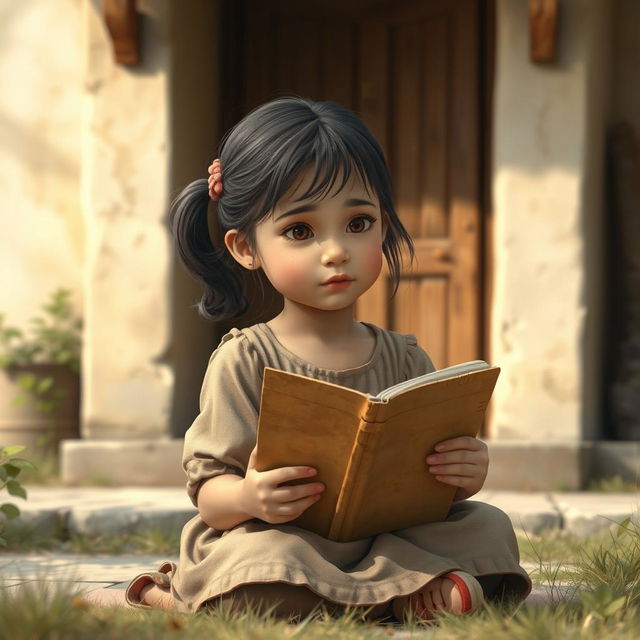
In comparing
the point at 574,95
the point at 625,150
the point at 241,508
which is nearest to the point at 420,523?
the point at 241,508

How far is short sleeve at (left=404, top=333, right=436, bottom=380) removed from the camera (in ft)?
8.83

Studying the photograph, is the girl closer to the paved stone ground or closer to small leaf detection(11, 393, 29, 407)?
the paved stone ground

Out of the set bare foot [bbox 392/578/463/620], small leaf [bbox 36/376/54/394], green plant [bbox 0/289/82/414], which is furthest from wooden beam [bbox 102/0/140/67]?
bare foot [bbox 392/578/463/620]

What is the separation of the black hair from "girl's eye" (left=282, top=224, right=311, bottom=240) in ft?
0.22

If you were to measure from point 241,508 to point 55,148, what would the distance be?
174 inches

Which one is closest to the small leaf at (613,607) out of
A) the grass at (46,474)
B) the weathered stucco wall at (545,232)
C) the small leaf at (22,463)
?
the small leaf at (22,463)

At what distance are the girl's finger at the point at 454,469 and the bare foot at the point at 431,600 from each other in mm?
221

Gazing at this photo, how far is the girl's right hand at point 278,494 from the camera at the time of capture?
7.57 ft

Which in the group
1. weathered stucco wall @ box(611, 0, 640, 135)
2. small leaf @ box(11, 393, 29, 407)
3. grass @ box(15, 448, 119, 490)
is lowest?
grass @ box(15, 448, 119, 490)

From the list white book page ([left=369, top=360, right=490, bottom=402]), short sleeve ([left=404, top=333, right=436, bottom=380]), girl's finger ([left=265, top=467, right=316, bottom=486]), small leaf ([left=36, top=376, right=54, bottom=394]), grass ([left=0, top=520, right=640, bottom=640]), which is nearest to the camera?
grass ([left=0, top=520, right=640, bottom=640])

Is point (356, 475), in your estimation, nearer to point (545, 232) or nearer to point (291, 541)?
point (291, 541)

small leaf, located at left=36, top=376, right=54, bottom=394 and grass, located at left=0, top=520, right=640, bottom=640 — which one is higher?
grass, located at left=0, top=520, right=640, bottom=640

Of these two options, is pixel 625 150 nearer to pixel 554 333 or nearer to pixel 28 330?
pixel 554 333

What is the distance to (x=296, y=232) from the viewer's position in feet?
8.21
